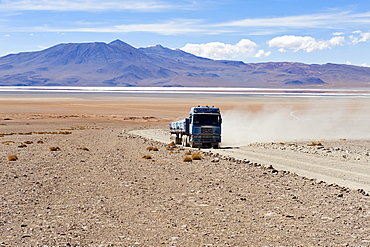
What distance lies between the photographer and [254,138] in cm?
5256

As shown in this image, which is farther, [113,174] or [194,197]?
[113,174]

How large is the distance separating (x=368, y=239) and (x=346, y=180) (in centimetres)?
1069

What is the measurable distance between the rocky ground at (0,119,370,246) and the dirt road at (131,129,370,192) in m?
1.40

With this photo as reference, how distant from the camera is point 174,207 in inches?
619

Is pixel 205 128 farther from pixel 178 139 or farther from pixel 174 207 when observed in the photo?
pixel 174 207

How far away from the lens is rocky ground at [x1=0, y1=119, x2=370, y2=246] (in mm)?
12047

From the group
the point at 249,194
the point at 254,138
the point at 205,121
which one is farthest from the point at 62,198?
the point at 254,138

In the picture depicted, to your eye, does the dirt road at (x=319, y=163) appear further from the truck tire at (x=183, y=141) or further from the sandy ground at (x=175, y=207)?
the truck tire at (x=183, y=141)

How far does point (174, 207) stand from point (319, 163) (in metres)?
15.4

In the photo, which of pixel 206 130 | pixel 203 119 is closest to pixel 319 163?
pixel 206 130

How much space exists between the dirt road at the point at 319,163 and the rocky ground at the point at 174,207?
4.61 ft

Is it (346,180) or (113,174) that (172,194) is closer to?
(113,174)

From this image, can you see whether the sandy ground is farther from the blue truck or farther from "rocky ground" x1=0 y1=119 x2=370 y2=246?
the blue truck

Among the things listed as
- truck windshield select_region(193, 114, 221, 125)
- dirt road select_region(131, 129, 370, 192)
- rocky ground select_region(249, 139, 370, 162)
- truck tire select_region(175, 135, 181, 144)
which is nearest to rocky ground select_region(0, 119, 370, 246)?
dirt road select_region(131, 129, 370, 192)
